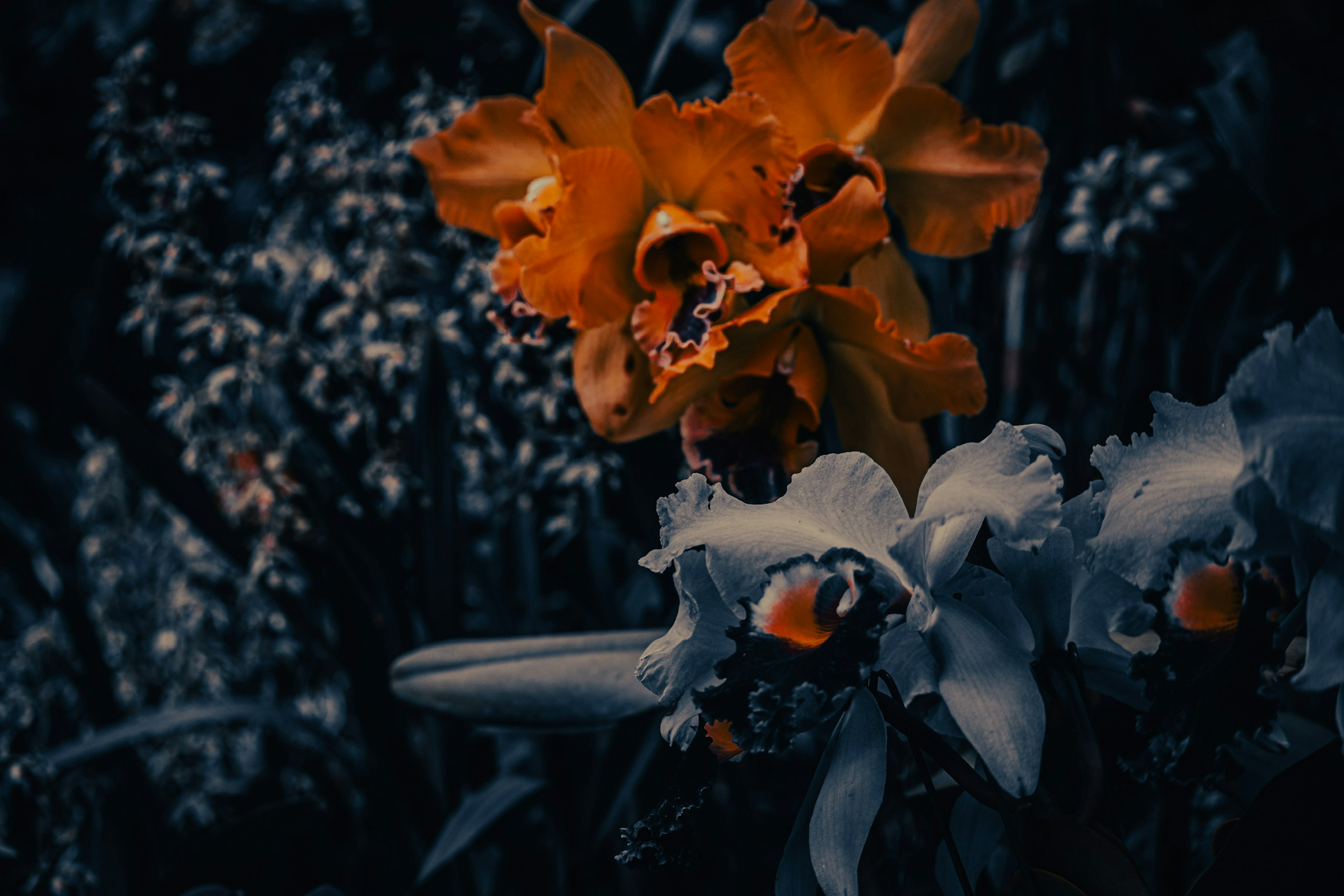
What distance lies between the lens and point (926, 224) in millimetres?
473

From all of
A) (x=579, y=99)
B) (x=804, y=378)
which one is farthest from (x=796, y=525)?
(x=579, y=99)

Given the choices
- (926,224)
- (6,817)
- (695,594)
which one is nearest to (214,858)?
(6,817)

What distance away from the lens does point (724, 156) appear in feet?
1.34

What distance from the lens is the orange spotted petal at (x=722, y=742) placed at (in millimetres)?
262

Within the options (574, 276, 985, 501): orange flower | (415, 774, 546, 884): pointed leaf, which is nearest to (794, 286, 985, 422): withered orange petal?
(574, 276, 985, 501): orange flower

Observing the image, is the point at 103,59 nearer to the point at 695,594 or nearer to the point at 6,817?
the point at 6,817

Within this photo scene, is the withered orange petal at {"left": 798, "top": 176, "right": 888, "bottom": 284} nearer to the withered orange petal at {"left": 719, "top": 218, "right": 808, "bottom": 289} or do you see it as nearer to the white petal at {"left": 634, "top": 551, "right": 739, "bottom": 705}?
the withered orange petal at {"left": 719, "top": 218, "right": 808, "bottom": 289}

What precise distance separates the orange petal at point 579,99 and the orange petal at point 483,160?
45mm

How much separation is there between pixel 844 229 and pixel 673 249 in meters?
0.09

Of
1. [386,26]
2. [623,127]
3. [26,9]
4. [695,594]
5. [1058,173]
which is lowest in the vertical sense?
[1058,173]

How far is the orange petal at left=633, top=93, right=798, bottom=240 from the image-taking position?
40 centimetres

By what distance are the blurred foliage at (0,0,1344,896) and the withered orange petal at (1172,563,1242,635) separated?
0.26m

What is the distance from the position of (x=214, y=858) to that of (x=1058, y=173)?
837 millimetres

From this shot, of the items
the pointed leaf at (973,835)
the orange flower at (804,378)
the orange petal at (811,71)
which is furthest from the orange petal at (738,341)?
the pointed leaf at (973,835)
